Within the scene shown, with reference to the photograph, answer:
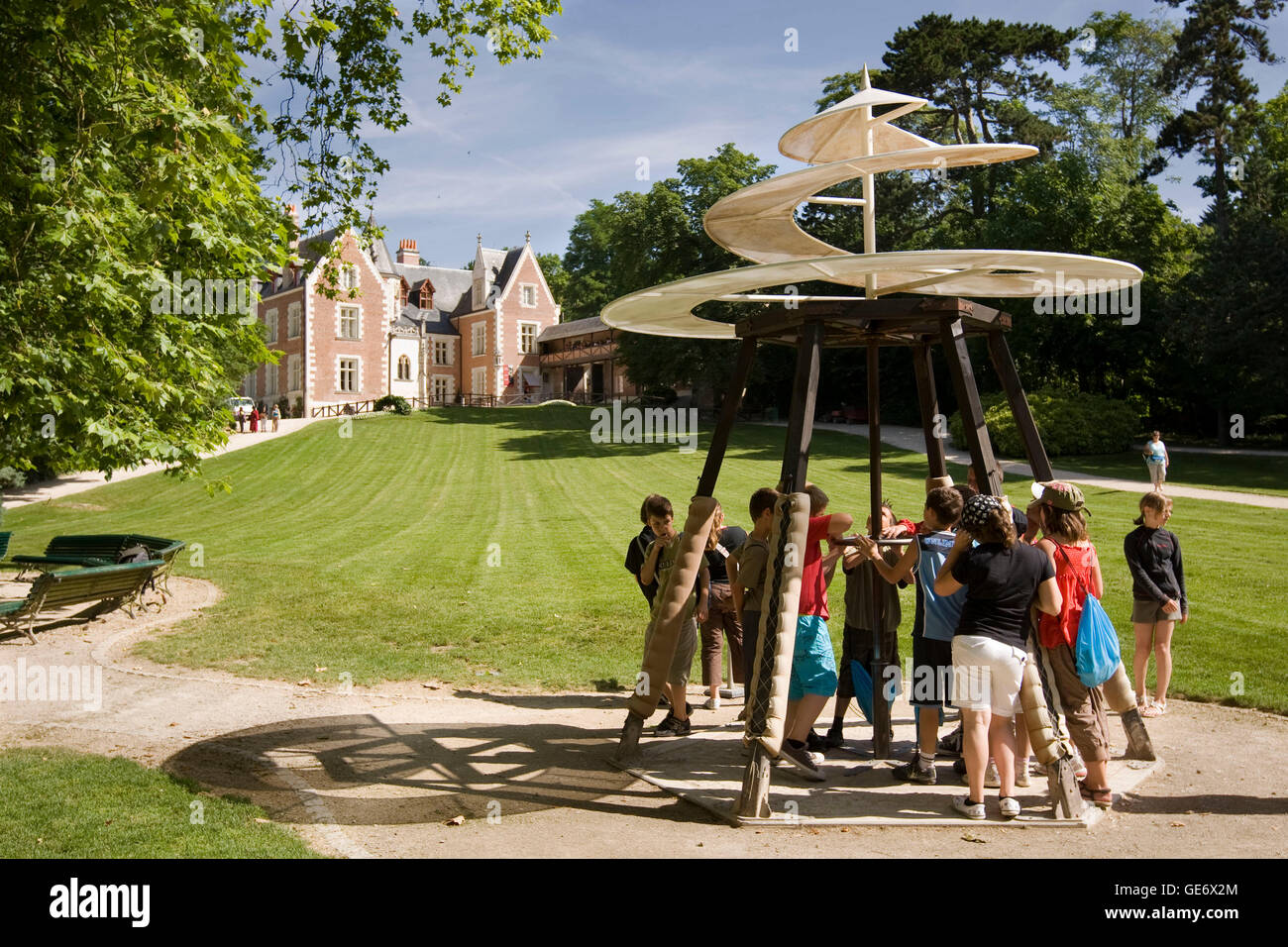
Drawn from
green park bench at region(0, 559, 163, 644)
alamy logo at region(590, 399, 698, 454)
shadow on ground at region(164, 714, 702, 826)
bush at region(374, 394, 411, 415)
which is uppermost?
bush at region(374, 394, 411, 415)

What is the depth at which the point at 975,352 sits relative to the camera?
1689 inches

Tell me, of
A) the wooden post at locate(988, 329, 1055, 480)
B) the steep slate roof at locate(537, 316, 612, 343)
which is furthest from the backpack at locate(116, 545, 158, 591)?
the steep slate roof at locate(537, 316, 612, 343)

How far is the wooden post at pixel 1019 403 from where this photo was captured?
7.22 meters

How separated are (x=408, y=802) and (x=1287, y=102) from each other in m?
47.2

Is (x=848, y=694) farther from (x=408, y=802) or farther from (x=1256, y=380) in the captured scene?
(x=1256, y=380)

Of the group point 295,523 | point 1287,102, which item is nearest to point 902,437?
point 1287,102

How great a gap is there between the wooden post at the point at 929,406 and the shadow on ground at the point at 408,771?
3.61 meters

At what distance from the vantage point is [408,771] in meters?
7.11

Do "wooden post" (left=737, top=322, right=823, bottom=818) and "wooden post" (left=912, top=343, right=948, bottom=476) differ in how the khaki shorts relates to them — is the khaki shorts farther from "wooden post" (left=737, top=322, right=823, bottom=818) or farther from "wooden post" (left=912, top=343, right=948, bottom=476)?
"wooden post" (left=737, top=322, right=823, bottom=818)

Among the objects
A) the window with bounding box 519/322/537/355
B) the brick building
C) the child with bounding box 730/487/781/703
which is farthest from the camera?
the window with bounding box 519/322/537/355

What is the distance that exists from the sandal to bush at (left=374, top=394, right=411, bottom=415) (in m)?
48.1

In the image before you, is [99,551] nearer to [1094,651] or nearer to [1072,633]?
[1072,633]

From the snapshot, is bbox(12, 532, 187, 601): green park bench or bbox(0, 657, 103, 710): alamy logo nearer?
bbox(0, 657, 103, 710): alamy logo

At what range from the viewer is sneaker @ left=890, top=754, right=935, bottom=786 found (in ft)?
22.1
